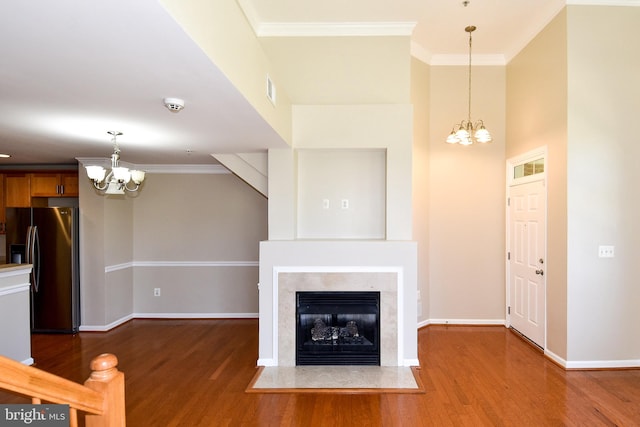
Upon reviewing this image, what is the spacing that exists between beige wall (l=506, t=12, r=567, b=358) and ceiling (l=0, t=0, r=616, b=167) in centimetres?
28

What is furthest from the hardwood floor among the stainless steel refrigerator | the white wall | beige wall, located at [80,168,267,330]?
the white wall

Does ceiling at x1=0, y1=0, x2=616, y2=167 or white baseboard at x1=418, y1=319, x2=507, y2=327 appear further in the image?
white baseboard at x1=418, y1=319, x2=507, y2=327

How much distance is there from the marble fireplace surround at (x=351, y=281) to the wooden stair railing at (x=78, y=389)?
8.12 feet

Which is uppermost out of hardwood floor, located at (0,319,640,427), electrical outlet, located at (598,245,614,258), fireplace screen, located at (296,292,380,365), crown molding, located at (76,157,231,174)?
crown molding, located at (76,157,231,174)

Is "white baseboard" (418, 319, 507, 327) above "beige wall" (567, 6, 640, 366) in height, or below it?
below

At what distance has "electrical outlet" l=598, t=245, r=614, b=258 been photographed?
11.4 feet

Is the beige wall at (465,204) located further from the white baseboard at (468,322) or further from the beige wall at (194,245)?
the beige wall at (194,245)

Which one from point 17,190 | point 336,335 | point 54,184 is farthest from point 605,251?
point 17,190

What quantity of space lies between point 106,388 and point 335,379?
251 centimetres

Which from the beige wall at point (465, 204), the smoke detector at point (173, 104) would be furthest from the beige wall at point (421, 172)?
the smoke detector at point (173, 104)

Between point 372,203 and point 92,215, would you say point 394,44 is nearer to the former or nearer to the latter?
point 372,203

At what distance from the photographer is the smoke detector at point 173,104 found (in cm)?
214

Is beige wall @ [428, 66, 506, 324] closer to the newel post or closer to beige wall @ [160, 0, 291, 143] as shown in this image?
beige wall @ [160, 0, 291, 143]

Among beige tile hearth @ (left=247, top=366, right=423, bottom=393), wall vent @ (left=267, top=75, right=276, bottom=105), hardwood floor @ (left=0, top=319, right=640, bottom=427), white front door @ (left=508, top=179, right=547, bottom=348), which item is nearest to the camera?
hardwood floor @ (left=0, top=319, right=640, bottom=427)
